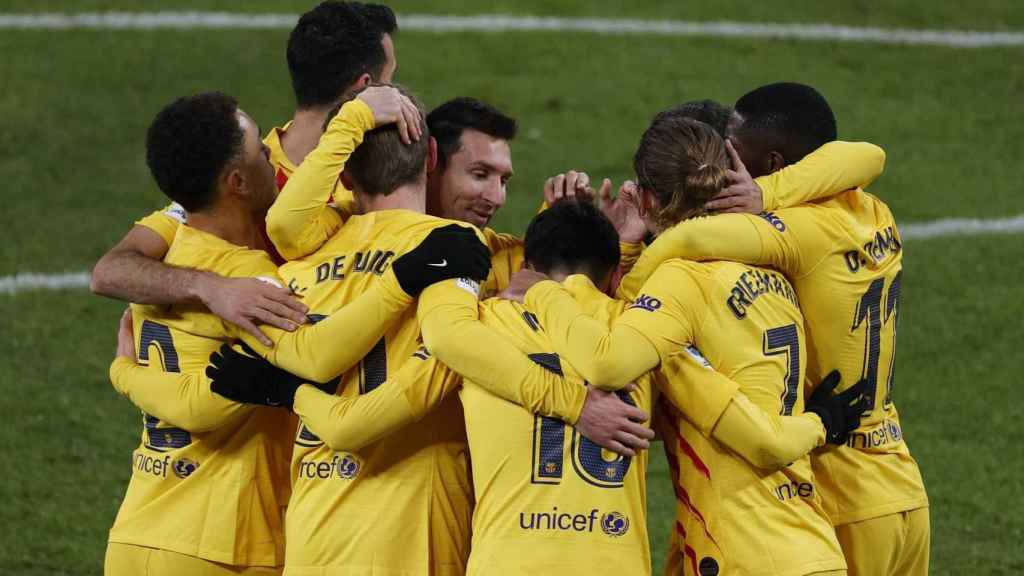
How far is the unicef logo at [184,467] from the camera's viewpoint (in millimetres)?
5375

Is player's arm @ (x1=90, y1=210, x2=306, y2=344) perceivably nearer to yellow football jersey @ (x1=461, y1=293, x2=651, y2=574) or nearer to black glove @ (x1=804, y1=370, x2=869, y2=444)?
yellow football jersey @ (x1=461, y1=293, x2=651, y2=574)

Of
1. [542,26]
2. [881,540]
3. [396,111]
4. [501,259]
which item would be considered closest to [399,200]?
[396,111]

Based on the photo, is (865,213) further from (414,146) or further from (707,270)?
(414,146)

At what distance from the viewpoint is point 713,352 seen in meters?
4.96

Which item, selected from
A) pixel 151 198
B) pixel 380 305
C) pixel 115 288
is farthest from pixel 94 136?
pixel 380 305

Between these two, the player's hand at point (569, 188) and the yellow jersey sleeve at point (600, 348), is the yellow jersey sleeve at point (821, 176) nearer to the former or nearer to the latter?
the player's hand at point (569, 188)

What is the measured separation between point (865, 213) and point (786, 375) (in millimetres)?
805

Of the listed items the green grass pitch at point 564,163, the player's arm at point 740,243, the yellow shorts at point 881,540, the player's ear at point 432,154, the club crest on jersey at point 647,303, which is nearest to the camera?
the club crest on jersey at point 647,303

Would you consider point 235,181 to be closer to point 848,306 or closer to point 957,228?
point 848,306

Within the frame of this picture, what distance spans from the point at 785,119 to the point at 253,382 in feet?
6.58

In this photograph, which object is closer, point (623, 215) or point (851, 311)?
point (851, 311)

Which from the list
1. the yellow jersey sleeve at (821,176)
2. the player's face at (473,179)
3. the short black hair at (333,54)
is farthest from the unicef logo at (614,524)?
the short black hair at (333,54)

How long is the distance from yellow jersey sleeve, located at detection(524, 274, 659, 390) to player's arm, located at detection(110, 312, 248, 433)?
1130 millimetres

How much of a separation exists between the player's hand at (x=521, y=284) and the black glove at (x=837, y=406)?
99 centimetres
